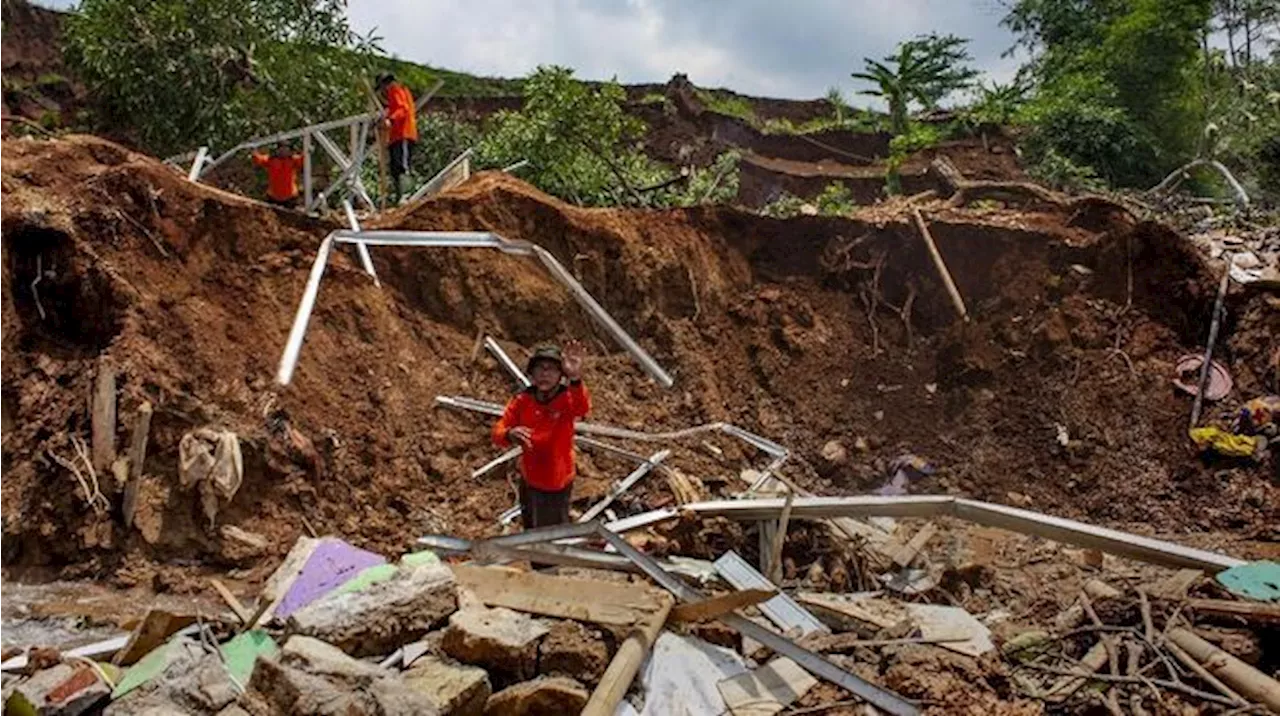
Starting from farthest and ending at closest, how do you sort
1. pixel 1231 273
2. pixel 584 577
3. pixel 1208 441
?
pixel 1231 273
pixel 1208 441
pixel 584 577

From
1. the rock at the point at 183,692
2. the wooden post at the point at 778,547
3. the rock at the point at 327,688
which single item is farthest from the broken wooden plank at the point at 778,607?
the rock at the point at 183,692

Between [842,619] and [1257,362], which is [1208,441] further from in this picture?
[842,619]

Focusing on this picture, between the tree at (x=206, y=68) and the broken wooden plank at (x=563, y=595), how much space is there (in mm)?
8796

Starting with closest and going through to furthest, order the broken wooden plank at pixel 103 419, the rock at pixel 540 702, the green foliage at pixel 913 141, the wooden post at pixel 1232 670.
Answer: the rock at pixel 540 702 < the wooden post at pixel 1232 670 < the broken wooden plank at pixel 103 419 < the green foliage at pixel 913 141

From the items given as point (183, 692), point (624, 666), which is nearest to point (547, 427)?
point (624, 666)

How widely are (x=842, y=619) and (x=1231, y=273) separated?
7608mm

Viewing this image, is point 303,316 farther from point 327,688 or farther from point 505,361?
point 327,688

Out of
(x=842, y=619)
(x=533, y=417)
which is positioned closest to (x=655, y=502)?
(x=533, y=417)

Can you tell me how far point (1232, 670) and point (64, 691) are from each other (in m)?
4.83

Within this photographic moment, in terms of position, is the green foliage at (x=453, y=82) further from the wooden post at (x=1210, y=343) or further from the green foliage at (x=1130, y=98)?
the wooden post at (x=1210, y=343)

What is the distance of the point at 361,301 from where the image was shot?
8.68 m

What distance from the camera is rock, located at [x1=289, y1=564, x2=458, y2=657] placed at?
4324 millimetres

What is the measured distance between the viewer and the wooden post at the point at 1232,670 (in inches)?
179

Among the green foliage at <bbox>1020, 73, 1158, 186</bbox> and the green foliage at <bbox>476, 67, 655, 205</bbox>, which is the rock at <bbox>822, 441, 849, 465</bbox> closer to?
the green foliage at <bbox>476, 67, 655, 205</bbox>
